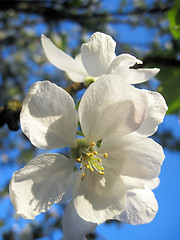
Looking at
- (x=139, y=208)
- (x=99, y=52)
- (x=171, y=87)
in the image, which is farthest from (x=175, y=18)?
(x=139, y=208)

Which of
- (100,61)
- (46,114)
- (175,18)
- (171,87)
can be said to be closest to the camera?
(46,114)

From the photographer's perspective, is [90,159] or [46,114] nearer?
[46,114]

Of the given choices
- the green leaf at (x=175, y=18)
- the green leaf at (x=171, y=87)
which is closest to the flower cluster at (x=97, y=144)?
the green leaf at (x=171, y=87)

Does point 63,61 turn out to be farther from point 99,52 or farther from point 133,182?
point 133,182

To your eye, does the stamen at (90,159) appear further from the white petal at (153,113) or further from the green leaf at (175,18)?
the green leaf at (175,18)

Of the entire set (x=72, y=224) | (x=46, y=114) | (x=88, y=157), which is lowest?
(x=72, y=224)

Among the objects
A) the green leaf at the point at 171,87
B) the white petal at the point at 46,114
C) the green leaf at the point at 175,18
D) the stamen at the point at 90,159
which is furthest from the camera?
the green leaf at the point at 175,18

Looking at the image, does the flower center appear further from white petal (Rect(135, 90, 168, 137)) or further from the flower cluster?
white petal (Rect(135, 90, 168, 137))
